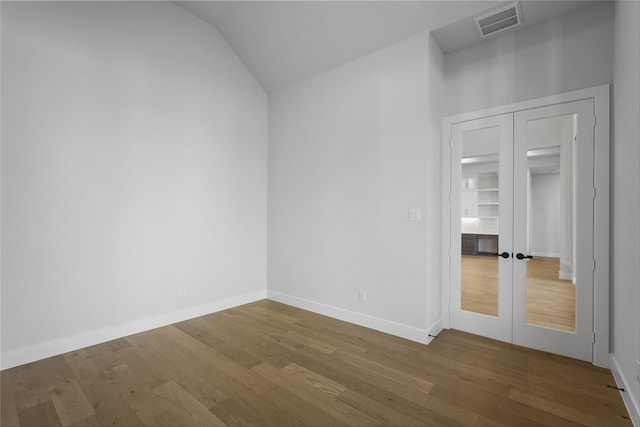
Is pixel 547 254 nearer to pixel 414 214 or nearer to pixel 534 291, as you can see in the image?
pixel 534 291

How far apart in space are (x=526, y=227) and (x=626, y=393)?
4.79 ft

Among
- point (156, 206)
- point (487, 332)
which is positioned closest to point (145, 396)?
point (156, 206)

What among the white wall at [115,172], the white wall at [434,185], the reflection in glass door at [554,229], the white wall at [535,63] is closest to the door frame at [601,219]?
the reflection in glass door at [554,229]

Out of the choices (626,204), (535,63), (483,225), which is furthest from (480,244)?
(535,63)

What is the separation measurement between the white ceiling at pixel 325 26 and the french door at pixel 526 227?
96cm

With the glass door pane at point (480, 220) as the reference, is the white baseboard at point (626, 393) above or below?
below

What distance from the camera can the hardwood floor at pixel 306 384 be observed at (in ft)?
6.29

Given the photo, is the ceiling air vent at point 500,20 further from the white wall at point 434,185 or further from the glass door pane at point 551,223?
the glass door pane at point 551,223

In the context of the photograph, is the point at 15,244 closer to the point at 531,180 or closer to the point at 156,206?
the point at 156,206

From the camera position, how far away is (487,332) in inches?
125

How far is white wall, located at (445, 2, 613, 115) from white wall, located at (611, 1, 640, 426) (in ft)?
0.64

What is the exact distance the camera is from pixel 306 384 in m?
2.29

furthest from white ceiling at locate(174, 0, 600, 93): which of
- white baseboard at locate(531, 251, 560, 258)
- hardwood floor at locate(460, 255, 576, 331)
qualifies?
hardwood floor at locate(460, 255, 576, 331)

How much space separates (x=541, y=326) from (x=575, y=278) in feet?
1.84
